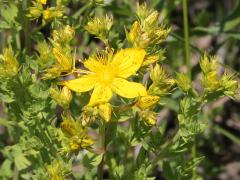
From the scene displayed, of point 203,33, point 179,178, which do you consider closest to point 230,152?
point 203,33

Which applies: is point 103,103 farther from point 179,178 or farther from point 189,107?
point 179,178

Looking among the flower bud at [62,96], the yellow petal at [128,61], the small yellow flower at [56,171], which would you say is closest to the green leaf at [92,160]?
the small yellow flower at [56,171]

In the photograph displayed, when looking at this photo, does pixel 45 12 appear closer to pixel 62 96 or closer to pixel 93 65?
pixel 93 65

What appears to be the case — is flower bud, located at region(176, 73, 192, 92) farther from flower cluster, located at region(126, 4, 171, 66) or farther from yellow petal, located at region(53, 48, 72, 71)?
yellow petal, located at region(53, 48, 72, 71)

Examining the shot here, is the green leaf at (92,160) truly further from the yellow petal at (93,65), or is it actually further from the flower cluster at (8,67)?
the flower cluster at (8,67)

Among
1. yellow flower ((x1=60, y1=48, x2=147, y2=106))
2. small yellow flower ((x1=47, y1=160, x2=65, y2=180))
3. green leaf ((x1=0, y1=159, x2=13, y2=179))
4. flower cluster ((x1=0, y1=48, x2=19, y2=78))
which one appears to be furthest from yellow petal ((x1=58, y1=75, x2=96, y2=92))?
green leaf ((x1=0, y1=159, x2=13, y2=179))

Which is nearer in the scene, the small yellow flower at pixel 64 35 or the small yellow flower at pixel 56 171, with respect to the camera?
the small yellow flower at pixel 56 171
